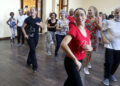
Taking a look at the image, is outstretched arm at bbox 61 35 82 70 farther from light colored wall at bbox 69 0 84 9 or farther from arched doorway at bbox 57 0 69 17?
light colored wall at bbox 69 0 84 9

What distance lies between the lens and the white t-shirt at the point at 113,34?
106 inches

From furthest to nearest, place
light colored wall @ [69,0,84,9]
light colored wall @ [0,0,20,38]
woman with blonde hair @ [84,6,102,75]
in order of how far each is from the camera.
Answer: light colored wall @ [69,0,84,9] < light colored wall @ [0,0,20,38] < woman with blonde hair @ [84,6,102,75]

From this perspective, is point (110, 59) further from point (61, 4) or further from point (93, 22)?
point (61, 4)

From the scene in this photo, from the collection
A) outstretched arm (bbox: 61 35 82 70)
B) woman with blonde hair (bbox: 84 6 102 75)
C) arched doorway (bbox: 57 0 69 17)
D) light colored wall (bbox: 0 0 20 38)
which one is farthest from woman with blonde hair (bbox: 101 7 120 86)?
arched doorway (bbox: 57 0 69 17)

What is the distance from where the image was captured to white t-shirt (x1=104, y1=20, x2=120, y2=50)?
8.80 feet

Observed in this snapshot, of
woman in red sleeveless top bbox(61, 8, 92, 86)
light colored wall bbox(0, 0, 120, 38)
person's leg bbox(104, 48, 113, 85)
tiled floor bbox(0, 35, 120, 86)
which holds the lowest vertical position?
tiled floor bbox(0, 35, 120, 86)

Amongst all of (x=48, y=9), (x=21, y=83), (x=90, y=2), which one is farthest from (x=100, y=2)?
(x=21, y=83)

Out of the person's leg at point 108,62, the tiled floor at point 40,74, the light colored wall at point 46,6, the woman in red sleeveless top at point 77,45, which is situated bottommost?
the tiled floor at point 40,74

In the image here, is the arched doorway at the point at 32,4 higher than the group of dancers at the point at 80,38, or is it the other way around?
the arched doorway at the point at 32,4

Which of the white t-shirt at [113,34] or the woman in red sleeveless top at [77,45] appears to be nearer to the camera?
the woman in red sleeveless top at [77,45]

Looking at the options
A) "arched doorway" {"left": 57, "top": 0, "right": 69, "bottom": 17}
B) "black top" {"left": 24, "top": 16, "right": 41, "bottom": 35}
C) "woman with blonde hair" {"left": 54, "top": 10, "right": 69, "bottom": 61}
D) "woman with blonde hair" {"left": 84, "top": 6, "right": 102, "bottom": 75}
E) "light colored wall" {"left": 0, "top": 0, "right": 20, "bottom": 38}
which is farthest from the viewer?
"arched doorway" {"left": 57, "top": 0, "right": 69, "bottom": 17}

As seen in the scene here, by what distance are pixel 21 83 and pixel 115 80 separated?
201cm

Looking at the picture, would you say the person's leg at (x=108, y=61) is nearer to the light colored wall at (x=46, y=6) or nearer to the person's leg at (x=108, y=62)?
the person's leg at (x=108, y=62)

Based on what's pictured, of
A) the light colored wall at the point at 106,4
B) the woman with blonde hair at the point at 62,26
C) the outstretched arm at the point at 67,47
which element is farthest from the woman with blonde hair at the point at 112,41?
the light colored wall at the point at 106,4
